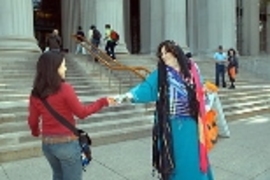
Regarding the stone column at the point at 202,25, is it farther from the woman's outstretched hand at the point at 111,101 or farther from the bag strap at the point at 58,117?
the bag strap at the point at 58,117

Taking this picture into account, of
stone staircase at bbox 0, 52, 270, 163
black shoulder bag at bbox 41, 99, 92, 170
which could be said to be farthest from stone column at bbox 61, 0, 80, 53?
black shoulder bag at bbox 41, 99, 92, 170

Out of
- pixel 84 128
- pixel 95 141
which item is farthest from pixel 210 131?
pixel 84 128

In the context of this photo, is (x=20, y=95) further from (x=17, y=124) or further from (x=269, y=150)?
(x=269, y=150)

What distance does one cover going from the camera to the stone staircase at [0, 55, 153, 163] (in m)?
7.45

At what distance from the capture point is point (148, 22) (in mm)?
23250

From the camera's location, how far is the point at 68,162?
11.2 feet

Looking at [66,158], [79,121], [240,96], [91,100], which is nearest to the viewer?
[66,158]

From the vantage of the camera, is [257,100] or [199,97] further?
[257,100]

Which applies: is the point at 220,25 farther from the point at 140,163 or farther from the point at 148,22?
the point at 140,163

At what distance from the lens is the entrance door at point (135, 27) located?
27916 mm

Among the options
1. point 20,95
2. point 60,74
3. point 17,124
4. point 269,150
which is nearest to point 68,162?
point 60,74

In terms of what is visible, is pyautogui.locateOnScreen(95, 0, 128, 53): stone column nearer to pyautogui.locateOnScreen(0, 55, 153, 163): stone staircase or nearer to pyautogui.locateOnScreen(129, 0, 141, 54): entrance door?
→ pyautogui.locateOnScreen(0, 55, 153, 163): stone staircase

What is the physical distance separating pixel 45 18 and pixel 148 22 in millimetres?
7895

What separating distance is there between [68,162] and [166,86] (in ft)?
3.54
